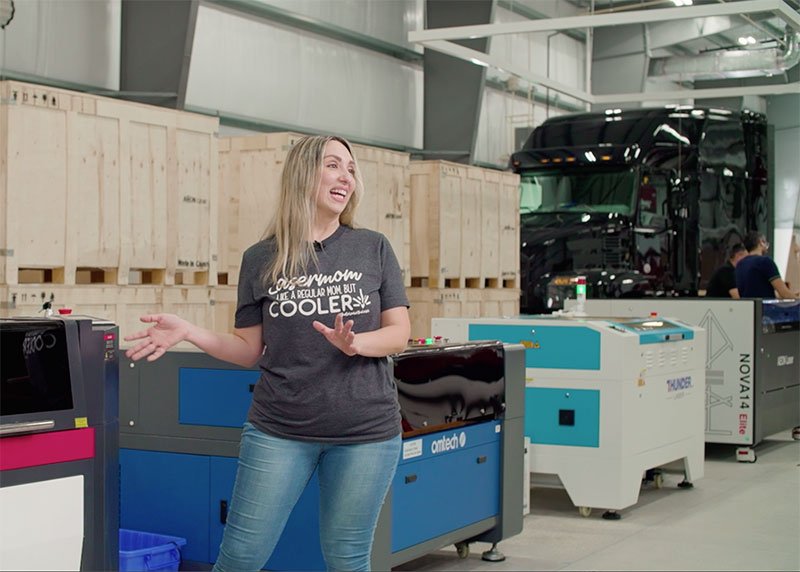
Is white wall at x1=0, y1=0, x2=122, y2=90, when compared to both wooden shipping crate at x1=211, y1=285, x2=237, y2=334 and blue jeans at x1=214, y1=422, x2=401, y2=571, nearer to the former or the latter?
wooden shipping crate at x1=211, y1=285, x2=237, y2=334

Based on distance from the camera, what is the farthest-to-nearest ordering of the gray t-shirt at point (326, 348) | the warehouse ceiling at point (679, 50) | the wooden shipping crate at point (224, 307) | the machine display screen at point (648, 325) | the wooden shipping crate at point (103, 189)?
the warehouse ceiling at point (679, 50), the wooden shipping crate at point (224, 307), the machine display screen at point (648, 325), the wooden shipping crate at point (103, 189), the gray t-shirt at point (326, 348)

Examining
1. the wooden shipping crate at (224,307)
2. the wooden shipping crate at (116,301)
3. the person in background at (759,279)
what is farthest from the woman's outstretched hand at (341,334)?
the person in background at (759,279)

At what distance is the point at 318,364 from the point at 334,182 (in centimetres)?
56

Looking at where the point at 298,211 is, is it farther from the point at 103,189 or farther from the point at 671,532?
the point at 671,532

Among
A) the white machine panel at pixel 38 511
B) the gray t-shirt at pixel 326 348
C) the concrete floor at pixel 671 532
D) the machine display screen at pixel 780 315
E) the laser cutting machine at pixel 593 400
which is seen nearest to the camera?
the white machine panel at pixel 38 511

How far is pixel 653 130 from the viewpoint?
11500 millimetres

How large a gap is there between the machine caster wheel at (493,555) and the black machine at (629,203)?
5.90 metres

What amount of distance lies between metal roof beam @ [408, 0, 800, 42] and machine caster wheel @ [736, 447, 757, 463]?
3991mm

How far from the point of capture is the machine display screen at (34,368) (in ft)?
10.2

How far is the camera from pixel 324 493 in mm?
3055

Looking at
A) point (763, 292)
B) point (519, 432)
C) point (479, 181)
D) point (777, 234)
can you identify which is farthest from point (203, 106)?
point (777, 234)

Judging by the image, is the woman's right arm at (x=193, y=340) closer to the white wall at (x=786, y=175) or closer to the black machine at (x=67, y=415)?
the black machine at (x=67, y=415)

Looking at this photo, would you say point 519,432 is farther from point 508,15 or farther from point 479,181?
point 508,15

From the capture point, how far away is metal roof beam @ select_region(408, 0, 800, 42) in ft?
30.8
